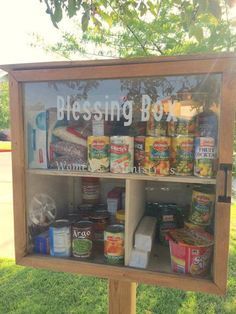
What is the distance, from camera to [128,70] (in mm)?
1098

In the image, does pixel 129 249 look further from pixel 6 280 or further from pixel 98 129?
pixel 6 280

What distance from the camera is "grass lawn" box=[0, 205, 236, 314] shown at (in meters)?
2.17

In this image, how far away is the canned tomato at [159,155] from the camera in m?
1.16

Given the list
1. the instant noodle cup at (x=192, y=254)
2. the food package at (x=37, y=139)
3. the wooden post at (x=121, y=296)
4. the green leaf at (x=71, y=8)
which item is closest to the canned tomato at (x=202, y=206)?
the instant noodle cup at (x=192, y=254)

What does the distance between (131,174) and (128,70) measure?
36 centimetres

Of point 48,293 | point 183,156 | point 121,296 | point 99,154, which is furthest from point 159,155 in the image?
point 48,293

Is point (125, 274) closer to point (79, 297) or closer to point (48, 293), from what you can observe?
point (79, 297)

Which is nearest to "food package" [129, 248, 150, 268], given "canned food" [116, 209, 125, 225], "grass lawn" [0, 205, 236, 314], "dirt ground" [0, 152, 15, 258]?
"canned food" [116, 209, 125, 225]

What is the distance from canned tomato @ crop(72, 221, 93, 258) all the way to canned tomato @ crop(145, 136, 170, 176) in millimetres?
362

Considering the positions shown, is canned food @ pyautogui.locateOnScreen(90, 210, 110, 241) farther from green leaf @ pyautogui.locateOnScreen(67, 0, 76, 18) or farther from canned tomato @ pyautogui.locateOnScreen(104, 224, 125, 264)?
green leaf @ pyautogui.locateOnScreen(67, 0, 76, 18)

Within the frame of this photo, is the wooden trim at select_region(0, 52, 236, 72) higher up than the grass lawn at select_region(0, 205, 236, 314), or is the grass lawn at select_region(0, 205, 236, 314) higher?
the wooden trim at select_region(0, 52, 236, 72)

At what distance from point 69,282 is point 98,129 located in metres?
1.68

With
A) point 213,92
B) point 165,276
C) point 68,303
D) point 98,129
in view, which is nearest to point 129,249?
point 165,276

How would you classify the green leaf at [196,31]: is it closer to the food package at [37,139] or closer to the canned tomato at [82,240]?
the food package at [37,139]
